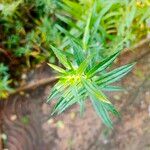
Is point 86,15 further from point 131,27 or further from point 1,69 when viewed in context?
point 1,69

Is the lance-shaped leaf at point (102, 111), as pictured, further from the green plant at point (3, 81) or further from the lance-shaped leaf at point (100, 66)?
the green plant at point (3, 81)

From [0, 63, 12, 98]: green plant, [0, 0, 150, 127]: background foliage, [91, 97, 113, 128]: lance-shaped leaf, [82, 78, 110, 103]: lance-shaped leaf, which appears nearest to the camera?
[82, 78, 110, 103]: lance-shaped leaf

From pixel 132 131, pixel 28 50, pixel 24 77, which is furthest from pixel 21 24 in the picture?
pixel 132 131

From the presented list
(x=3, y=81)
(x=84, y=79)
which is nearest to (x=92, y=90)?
(x=84, y=79)

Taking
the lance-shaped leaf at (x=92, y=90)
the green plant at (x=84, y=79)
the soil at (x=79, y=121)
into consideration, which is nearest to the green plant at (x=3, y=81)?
the soil at (x=79, y=121)

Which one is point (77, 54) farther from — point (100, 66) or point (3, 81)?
point (3, 81)

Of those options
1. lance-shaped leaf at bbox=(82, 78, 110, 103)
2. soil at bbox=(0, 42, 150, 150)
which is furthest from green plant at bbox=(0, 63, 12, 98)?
lance-shaped leaf at bbox=(82, 78, 110, 103)

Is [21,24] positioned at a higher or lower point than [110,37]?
higher

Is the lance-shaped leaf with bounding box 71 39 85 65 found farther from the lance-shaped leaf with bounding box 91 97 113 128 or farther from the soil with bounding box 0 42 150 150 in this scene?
the soil with bounding box 0 42 150 150
